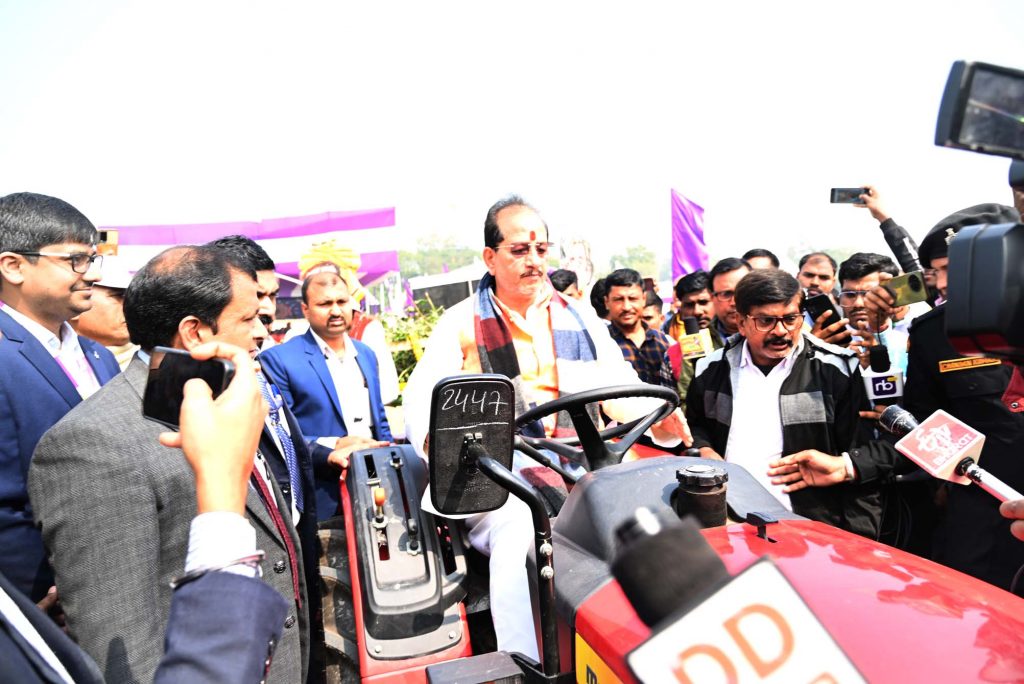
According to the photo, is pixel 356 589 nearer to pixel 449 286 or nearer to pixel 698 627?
pixel 698 627

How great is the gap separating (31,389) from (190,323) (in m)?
0.84

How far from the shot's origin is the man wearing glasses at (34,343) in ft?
6.35

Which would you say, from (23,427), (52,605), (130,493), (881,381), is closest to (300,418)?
(23,427)

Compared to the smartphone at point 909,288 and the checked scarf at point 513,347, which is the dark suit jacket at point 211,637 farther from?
the smartphone at point 909,288

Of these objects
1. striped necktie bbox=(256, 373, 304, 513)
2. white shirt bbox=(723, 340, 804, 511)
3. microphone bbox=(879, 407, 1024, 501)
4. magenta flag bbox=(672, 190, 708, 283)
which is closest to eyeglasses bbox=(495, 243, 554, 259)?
white shirt bbox=(723, 340, 804, 511)

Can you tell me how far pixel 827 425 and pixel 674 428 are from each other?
29.5 inches

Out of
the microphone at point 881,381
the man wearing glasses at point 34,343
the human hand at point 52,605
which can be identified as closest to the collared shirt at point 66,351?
the man wearing glasses at point 34,343

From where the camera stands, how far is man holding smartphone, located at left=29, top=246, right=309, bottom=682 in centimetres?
144

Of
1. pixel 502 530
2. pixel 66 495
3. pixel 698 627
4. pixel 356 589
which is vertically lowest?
pixel 356 589

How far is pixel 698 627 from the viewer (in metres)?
0.61

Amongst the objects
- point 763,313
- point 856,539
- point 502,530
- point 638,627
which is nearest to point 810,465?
point 763,313

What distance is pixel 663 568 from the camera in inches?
22.8

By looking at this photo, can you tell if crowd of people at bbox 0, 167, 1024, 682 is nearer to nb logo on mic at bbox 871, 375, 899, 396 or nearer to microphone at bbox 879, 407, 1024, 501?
nb logo on mic at bbox 871, 375, 899, 396

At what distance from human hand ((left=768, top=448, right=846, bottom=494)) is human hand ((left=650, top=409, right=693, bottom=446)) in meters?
0.42
